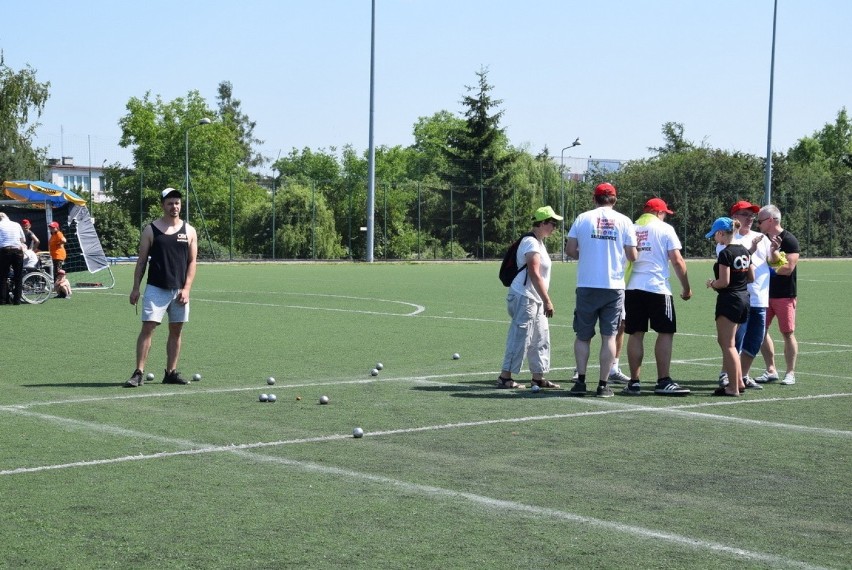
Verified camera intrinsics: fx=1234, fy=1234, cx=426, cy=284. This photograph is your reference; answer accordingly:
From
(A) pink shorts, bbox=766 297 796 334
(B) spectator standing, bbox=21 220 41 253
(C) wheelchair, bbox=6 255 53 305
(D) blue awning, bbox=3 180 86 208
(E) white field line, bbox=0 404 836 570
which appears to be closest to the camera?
(E) white field line, bbox=0 404 836 570

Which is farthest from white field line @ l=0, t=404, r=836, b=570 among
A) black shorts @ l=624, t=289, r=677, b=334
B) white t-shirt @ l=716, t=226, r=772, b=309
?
white t-shirt @ l=716, t=226, r=772, b=309

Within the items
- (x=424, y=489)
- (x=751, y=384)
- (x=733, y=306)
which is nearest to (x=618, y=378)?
(x=751, y=384)

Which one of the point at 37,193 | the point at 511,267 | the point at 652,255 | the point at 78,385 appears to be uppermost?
the point at 37,193

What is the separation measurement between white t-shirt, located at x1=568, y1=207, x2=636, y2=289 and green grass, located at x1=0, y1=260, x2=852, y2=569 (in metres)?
1.11

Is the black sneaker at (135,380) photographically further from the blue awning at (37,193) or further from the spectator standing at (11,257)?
the blue awning at (37,193)

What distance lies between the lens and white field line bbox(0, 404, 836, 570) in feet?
19.1

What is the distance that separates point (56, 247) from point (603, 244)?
17.8 m

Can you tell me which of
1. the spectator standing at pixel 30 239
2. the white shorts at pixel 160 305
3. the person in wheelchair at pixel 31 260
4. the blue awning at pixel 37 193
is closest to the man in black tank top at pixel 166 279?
the white shorts at pixel 160 305

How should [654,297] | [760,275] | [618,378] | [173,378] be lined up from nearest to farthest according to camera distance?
1. [654,297]
2. [173,378]
3. [760,275]
4. [618,378]

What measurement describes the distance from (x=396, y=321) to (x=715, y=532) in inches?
555

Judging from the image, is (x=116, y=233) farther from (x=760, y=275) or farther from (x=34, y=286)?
(x=760, y=275)

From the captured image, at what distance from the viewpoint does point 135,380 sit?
38.4 feet

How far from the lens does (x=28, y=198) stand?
2741 centimetres

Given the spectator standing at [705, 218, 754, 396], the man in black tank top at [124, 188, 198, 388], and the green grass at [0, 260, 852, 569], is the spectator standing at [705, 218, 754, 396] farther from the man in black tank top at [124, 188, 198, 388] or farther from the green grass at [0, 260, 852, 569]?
the man in black tank top at [124, 188, 198, 388]
